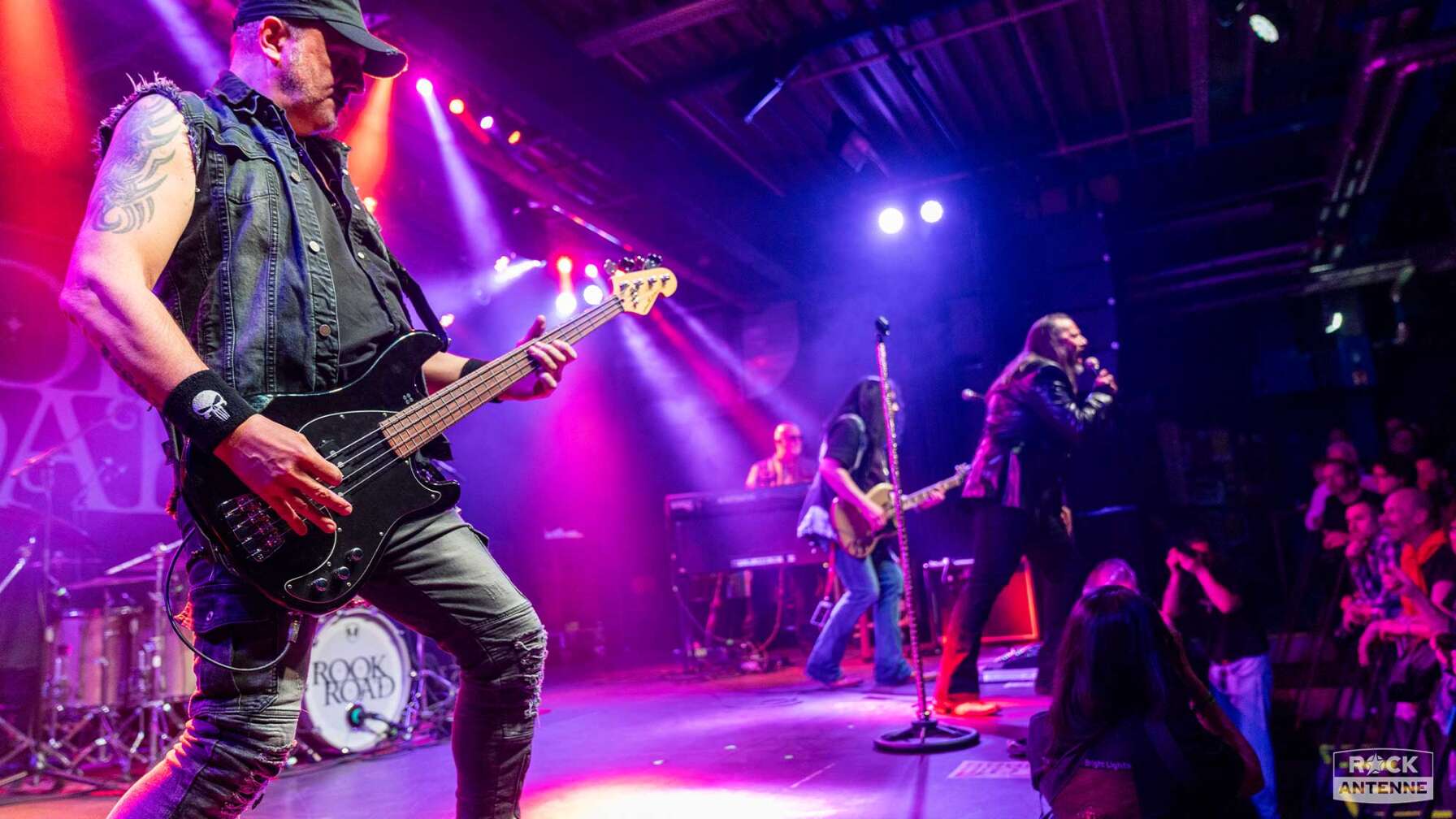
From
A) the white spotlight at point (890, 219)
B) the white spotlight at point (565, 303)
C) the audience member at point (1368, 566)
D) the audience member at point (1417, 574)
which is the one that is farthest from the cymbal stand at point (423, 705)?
the white spotlight at point (890, 219)

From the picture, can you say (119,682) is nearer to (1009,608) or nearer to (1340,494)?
(1009,608)

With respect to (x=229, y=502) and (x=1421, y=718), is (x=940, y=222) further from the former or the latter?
(x=229, y=502)

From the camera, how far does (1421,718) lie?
13.8ft

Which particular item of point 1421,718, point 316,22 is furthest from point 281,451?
point 1421,718

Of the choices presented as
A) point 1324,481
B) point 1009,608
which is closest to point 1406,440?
point 1324,481

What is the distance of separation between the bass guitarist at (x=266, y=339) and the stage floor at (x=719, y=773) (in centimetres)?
175

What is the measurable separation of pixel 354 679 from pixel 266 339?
15.3ft

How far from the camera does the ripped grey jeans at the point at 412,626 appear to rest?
1716 millimetres

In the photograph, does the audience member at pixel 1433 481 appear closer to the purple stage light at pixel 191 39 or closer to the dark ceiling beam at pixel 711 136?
the dark ceiling beam at pixel 711 136

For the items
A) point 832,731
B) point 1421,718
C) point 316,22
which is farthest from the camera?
point 832,731

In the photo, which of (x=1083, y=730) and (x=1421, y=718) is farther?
(x=1421, y=718)

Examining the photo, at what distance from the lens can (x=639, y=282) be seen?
3236 mm

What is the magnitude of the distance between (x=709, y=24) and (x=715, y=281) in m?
4.97

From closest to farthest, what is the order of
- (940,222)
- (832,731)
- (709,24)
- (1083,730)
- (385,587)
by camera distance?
(385,587) < (1083,730) < (832,731) < (709,24) < (940,222)
